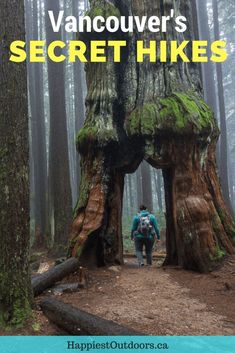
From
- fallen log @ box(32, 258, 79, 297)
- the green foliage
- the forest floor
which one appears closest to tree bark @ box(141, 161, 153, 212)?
the forest floor

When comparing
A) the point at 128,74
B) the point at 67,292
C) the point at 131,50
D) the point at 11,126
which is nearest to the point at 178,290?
the point at 67,292

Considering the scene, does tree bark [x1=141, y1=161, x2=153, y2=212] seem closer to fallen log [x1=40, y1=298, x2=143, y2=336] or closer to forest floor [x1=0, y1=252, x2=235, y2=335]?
forest floor [x1=0, y1=252, x2=235, y2=335]

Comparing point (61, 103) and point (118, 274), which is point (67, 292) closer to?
point (118, 274)

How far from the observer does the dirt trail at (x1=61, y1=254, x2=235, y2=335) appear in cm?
520

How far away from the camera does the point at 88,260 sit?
8.59 meters

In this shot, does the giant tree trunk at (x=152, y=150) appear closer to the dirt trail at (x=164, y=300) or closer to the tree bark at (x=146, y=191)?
the dirt trail at (x=164, y=300)

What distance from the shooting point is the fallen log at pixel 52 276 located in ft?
22.4

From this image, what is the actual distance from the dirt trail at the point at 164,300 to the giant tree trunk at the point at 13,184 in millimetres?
1307

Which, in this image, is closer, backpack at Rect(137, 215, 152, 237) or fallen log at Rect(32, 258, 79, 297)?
fallen log at Rect(32, 258, 79, 297)

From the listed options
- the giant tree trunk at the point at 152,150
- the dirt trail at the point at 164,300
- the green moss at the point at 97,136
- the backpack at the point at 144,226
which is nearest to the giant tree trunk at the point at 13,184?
the dirt trail at the point at 164,300

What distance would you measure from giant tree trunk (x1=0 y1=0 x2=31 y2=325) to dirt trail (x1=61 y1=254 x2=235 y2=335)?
1.31m

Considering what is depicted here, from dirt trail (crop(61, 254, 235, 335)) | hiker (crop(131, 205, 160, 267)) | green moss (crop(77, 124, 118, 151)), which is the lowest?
dirt trail (crop(61, 254, 235, 335))

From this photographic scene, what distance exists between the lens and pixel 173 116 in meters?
8.27

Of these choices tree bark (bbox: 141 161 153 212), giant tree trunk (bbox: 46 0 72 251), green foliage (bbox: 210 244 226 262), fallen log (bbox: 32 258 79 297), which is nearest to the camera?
fallen log (bbox: 32 258 79 297)
